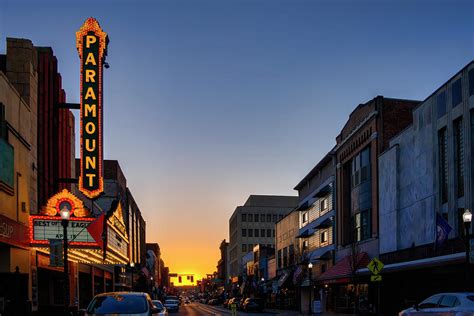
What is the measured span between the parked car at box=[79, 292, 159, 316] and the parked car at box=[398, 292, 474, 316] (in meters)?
7.44

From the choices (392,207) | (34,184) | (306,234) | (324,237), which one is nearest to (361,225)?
(392,207)

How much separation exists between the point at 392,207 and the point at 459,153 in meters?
8.09

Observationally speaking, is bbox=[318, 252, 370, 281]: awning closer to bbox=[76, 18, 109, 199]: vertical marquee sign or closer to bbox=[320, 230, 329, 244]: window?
bbox=[320, 230, 329, 244]: window

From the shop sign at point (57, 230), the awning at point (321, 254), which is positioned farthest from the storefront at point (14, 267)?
the awning at point (321, 254)

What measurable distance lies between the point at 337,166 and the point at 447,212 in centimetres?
2036

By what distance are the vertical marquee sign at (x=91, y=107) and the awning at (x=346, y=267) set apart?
16.7 meters

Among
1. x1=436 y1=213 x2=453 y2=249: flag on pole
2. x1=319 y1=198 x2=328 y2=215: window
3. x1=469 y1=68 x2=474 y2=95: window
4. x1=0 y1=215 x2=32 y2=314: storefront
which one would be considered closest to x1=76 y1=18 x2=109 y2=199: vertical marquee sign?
x1=0 y1=215 x2=32 y2=314: storefront

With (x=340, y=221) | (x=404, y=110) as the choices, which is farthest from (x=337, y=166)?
(x=404, y=110)

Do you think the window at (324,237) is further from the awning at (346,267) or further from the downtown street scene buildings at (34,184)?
the downtown street scene buildings at (34,184)

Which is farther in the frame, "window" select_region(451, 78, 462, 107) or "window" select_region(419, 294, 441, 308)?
"window" select_region(451, 78, 462, 107)

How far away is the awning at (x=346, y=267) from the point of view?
39.1 metres

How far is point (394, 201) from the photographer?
3509cm

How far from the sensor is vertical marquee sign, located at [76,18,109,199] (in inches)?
1293

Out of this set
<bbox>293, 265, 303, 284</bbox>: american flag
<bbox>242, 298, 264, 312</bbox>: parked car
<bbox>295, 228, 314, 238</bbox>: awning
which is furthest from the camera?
<bbox>242, 298, 264, 312</bbox>: parked car
